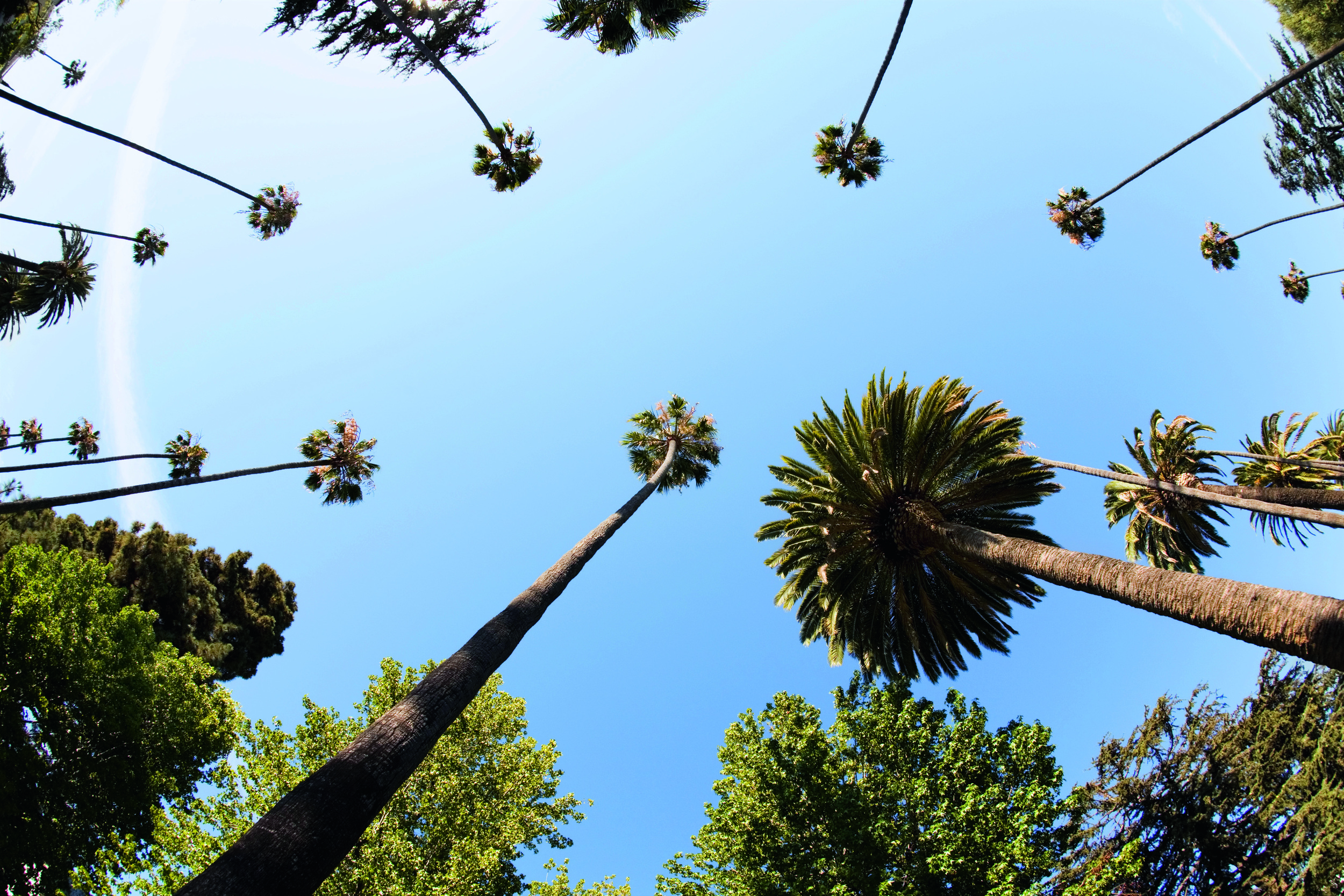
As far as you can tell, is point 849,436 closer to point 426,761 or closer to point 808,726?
point 808,726

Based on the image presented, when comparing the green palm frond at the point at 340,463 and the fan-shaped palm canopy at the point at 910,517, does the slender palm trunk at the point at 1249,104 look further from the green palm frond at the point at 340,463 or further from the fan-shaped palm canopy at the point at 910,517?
the green palm frond at the point at 340,463

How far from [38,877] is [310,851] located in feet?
45.3

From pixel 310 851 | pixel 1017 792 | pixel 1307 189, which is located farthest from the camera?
pixel 1307 189

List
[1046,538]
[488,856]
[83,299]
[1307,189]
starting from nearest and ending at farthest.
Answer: [488,856]
[83,299]
[1046,538]
[1307,189]

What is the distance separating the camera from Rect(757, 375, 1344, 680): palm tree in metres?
13.2

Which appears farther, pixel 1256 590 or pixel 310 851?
pixel 1256 590

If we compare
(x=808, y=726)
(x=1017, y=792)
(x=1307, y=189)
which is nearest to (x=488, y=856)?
(x=808, y=726)

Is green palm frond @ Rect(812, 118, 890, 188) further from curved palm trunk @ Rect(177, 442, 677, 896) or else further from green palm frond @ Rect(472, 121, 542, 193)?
curved palm trunk @ Rect(177, 442, 677, 896)

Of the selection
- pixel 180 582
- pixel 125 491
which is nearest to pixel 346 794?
pixel 125 491

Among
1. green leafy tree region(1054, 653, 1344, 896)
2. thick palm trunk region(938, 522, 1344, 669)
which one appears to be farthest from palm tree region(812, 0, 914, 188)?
green leafy tree region(1054, 653, 1344, 896)

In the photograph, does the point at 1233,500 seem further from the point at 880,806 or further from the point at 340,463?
the point at 340,463

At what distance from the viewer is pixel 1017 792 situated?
12.4m

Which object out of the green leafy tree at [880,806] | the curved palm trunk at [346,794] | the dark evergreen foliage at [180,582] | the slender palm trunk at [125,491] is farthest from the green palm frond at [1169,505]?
the dark evergreen foliage at [180,582]

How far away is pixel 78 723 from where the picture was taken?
479 inches
